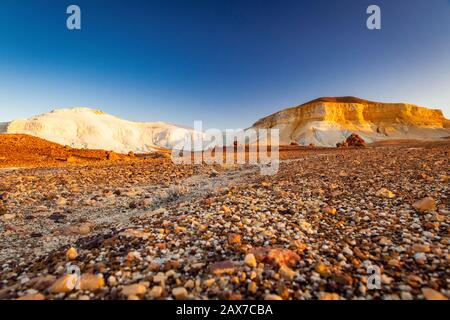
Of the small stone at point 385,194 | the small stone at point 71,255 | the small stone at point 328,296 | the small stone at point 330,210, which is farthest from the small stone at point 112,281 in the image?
the small stone at point 385,194

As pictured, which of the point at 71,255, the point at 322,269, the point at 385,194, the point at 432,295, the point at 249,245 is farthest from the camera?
the point at 385,194

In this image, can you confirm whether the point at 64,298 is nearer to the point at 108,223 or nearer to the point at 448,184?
the point at 108,223

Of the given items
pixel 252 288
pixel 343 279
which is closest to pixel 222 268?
pixel 252 288

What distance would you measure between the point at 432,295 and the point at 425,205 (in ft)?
11.6

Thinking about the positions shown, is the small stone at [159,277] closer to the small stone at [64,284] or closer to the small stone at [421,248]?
the small stone at [64,284]

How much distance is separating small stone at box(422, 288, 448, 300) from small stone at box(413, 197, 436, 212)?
3.32 m

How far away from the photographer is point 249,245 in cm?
420

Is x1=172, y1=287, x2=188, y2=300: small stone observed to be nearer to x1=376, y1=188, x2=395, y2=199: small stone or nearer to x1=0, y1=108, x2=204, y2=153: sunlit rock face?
x1=376, y1=188, x2=395, y2=199: small stone

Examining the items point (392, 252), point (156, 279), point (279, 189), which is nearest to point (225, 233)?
point (156, 279)

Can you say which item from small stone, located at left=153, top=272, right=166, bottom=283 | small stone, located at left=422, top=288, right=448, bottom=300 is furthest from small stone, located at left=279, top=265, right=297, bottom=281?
small stone, located at left=153, top=272, right=166, bottom=283

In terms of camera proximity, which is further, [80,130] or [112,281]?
[80,130]

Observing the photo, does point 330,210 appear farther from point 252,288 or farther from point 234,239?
point 252,288

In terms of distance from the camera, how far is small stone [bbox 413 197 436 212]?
5.51 meters

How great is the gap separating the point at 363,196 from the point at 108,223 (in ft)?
22.9
